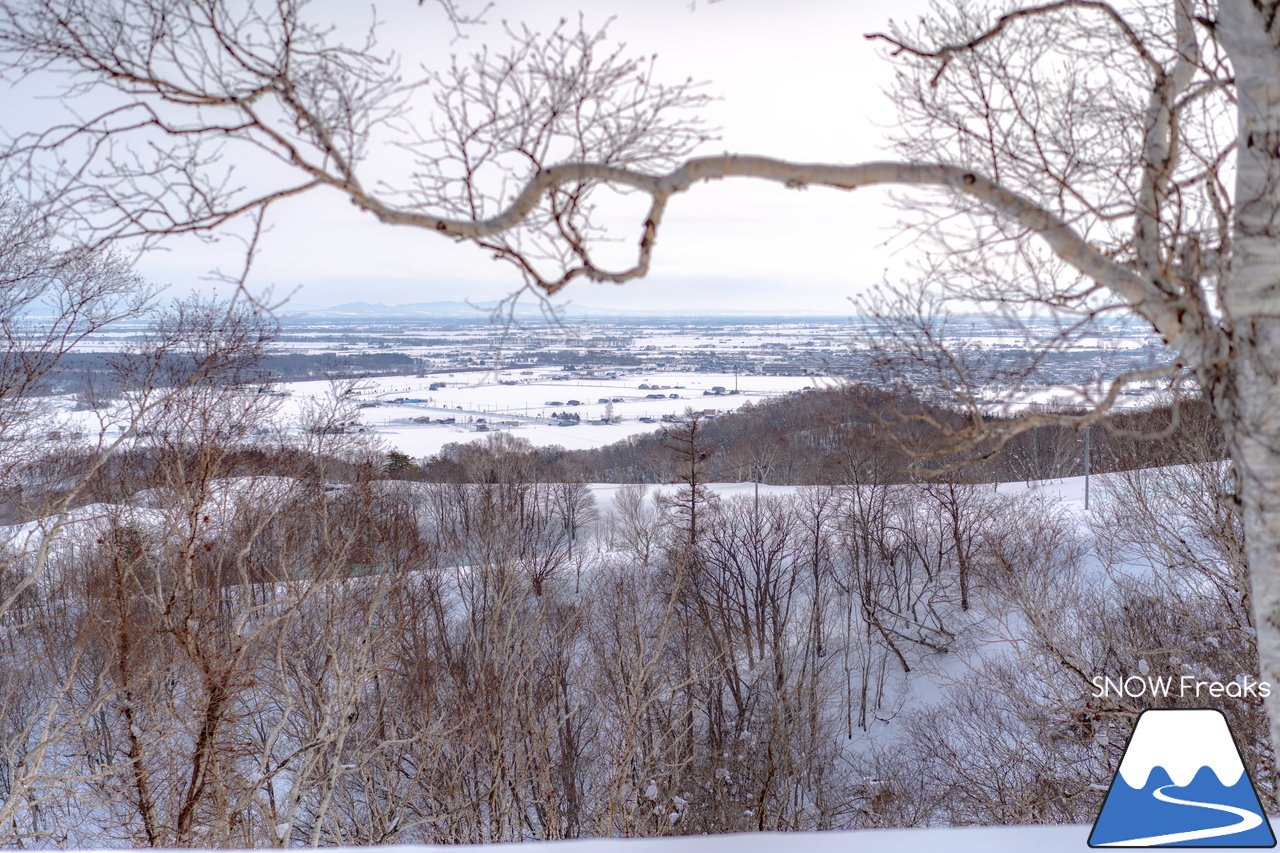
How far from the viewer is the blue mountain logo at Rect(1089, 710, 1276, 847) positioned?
2.00 metres

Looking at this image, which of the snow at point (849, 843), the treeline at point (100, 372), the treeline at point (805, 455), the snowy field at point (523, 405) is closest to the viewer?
the snow at point (849, 843)

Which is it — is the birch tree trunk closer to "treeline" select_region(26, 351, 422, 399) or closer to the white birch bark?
the white birch bark

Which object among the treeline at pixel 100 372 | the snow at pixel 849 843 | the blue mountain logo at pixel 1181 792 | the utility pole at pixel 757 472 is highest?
the treeline at pixel 100 372

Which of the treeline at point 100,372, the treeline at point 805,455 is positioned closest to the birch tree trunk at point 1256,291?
the treeline at point 100,372

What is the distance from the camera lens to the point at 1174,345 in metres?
1.59

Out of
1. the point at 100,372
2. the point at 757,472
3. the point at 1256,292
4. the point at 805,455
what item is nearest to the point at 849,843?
the point at 1256,292

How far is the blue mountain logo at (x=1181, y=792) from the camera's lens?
6.55ft

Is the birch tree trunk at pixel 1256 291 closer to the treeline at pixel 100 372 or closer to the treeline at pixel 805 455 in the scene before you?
the treeline at pixel 100 372

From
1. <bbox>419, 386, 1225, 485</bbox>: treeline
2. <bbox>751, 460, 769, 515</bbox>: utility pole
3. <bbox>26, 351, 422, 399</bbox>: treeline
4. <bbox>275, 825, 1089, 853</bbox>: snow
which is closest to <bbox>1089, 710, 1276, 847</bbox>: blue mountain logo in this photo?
<bbox>275, 825, 1089, 853</bbox>: snow

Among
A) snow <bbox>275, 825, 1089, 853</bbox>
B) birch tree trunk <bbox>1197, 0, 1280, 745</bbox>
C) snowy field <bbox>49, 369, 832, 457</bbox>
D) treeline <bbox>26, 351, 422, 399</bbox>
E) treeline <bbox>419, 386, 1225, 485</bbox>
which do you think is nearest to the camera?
birch tree trunk <bbox>1197, 0, 1280, 745</bbox>

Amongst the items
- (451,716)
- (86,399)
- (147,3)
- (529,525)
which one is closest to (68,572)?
(451,716)

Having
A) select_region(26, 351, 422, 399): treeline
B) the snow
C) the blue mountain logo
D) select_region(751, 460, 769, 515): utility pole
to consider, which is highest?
select_region(26, 351, 422, 399): treeline

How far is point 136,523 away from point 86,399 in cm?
144

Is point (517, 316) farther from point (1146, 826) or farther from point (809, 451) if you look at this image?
point (809, 451)
